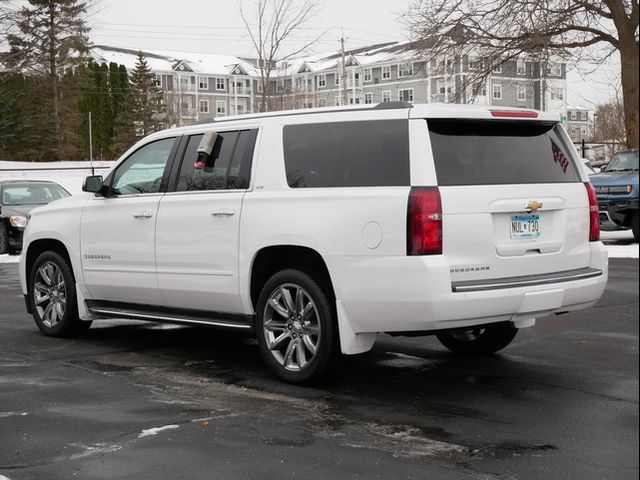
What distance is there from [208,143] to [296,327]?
5.44ft

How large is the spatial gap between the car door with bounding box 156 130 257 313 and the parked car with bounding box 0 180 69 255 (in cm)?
1295

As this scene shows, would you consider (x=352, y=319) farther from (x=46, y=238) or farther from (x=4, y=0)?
(x=4, y=0)

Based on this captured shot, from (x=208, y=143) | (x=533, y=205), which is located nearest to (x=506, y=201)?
(x=533, y=205)

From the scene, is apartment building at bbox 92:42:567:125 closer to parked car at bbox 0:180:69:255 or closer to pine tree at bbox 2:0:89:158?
pine tree at bbox 2:0:89:158

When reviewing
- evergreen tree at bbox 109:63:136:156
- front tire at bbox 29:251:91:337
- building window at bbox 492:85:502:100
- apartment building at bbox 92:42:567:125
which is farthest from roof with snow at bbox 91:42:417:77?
front tire at bbox 29:251:91:337

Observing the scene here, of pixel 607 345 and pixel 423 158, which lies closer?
pixel 423 158

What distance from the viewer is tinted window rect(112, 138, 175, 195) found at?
7.56 m

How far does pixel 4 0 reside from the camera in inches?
1886

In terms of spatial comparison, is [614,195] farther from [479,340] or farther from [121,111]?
[121,111]

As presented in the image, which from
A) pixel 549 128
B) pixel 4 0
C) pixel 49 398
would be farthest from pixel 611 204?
pixel 4 0

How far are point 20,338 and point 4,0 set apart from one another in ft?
143

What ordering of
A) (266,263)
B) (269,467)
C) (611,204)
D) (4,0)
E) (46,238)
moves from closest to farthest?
(269,467) → (266,263) → (46,238) → (611,204) → (4,0)

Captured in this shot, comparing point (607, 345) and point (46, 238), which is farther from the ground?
point (46, 238)

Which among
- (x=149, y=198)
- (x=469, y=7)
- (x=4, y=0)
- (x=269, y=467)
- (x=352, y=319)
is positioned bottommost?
(x=269, y=467)
